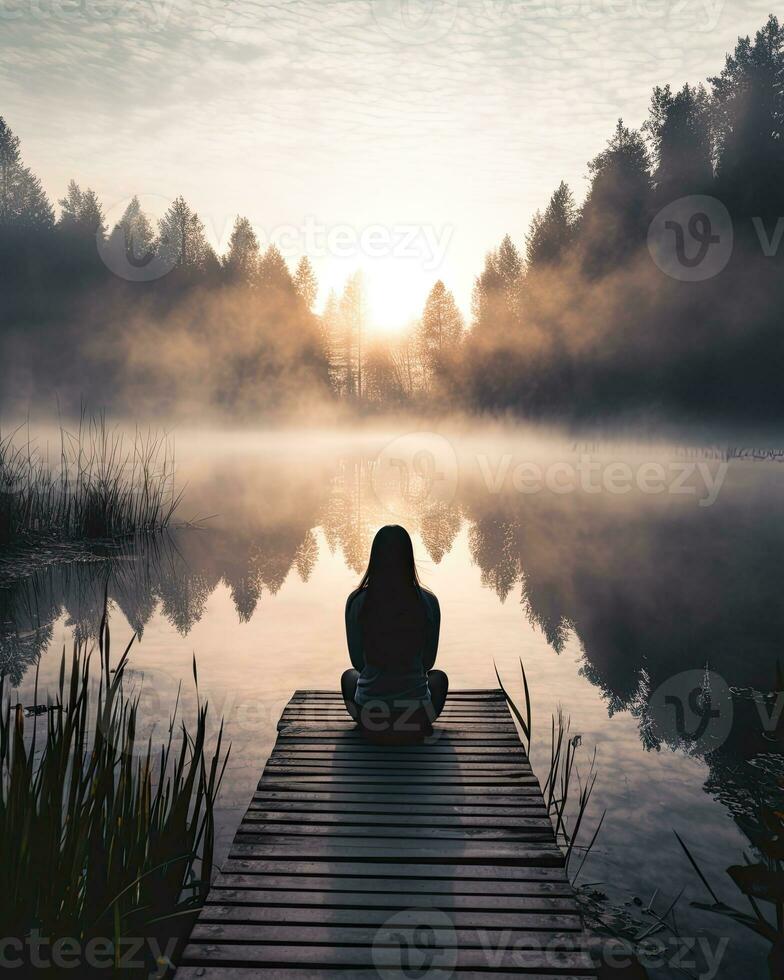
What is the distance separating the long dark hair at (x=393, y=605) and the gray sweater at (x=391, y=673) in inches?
3.5

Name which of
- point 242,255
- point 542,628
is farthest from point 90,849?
point 242,255

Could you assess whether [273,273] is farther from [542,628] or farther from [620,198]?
[542,628]

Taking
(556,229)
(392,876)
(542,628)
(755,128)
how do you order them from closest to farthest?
(392,876) < (542,628) < (755,128) < (556,229)

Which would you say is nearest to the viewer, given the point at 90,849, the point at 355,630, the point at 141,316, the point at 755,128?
the point at 90,849

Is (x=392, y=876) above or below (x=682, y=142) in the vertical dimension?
below

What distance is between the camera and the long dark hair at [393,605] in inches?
192

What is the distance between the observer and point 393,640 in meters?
4.90

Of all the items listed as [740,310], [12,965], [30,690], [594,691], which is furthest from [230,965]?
[740,310]

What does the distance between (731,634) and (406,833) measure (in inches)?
302

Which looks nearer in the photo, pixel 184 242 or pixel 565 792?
pixel 565 792

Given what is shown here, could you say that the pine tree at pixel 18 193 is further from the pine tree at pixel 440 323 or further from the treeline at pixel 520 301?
the pine tree at pixel 440 323

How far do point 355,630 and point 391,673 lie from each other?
365 mm

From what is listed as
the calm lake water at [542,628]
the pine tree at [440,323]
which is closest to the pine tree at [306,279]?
the pine tree at [440,323]

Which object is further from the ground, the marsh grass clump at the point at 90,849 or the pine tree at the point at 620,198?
the pine tree at the point at 620,198
